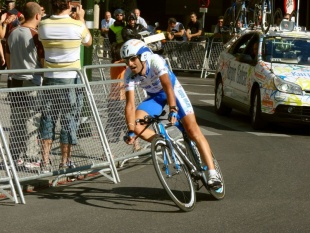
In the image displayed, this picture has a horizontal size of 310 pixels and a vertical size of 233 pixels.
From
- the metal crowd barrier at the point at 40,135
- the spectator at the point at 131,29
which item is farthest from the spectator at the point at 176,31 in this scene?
the metal crowd barrier at the point at 40,135

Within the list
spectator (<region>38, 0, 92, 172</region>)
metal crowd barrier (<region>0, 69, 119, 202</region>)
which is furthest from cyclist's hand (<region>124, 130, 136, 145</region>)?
spectator (<region>38, 0, 92, 172</region>)

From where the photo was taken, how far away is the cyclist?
32.2ft

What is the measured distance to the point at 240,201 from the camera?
10.3 m

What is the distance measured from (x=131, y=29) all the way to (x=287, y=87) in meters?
2.56

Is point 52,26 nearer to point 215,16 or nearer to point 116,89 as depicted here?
point 116,89

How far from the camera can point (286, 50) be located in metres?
17.2

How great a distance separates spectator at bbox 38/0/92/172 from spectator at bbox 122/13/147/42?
3872mm

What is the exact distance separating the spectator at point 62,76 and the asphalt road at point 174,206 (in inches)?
20.1

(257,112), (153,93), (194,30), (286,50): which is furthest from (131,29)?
(194,30)

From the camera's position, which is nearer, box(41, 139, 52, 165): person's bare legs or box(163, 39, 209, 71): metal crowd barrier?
box(41, 139, 52, 165): person's bare legs

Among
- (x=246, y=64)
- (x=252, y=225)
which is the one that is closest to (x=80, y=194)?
(x=252, y=225)

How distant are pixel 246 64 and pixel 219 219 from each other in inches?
334

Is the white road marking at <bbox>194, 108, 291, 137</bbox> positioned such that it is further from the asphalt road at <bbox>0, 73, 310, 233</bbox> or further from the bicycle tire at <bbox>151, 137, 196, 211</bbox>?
the bicycle tire at <bbox>151, 137, 196, 211</bbox>

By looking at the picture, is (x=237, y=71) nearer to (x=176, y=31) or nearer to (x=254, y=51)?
(x=254, y=51)
